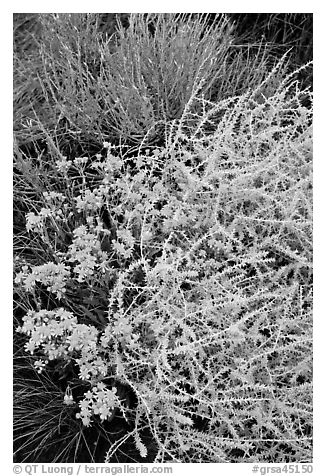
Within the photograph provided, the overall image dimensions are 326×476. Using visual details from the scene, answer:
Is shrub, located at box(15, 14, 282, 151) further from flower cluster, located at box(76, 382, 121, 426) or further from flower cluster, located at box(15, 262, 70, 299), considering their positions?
flower cluster, located at box(76, 382, 121, 426)

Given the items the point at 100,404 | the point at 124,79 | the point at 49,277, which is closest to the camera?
the point at 100,404

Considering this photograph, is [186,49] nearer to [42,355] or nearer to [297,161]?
[297,161]

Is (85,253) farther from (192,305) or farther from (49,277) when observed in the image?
(192,305)

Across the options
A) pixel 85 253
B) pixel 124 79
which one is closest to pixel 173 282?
pixel 85 253

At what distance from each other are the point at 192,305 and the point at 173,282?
0.09m

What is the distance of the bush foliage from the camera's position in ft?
5.93

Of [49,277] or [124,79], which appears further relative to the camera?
[124,79]

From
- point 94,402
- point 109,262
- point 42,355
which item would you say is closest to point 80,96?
point 109,262

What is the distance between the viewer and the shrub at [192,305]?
1.79 meters

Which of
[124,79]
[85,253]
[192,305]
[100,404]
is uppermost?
[124,79]

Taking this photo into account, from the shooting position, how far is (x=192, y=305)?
187 centimetres

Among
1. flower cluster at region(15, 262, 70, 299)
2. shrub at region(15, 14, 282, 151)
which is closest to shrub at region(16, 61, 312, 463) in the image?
flower cluster at region(15, 262, 70, 299)

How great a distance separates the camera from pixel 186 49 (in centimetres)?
237
